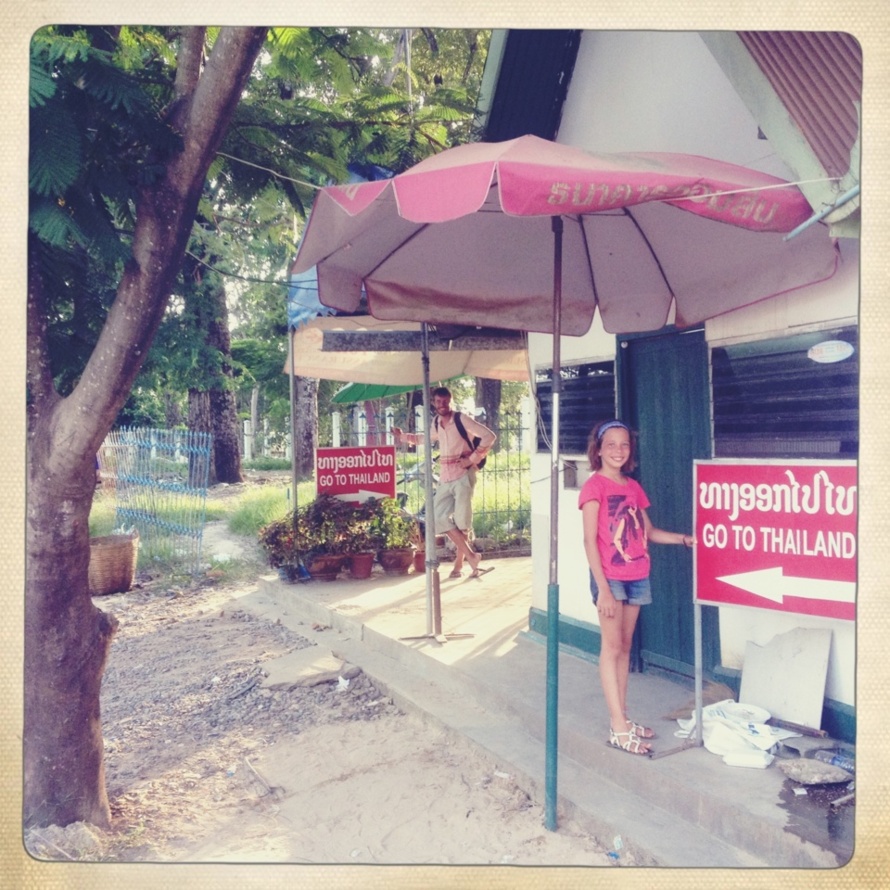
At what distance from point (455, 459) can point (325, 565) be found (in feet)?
5.57

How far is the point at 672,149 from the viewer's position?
5.11m

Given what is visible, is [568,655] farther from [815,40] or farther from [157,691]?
[815,40]

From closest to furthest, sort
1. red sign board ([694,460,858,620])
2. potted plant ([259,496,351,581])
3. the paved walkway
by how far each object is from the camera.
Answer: the paved walkway < red sign board ([694,460,858,620]) < potted plant ([259,496,351,581])

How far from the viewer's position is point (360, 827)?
13.6 feet

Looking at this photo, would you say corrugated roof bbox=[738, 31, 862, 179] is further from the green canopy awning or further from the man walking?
the green canopy awning

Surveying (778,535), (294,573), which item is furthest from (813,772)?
(294,573)

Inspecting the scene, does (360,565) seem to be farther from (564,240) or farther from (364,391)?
(564,240)

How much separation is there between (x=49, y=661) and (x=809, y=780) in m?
3.42

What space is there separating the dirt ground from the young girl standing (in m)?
0.62

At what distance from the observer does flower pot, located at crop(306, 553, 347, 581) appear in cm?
859

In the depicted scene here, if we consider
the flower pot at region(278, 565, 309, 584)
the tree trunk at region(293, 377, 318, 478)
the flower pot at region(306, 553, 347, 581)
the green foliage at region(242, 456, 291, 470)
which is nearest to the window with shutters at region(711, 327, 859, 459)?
the flower pot at region(306, 553, 347, 581)

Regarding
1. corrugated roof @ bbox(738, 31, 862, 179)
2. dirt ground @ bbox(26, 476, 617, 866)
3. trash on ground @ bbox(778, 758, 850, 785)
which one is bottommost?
dirt ground @ bbox(26, 476, 617, 866)

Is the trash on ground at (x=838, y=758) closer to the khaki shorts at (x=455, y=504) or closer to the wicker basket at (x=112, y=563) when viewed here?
the khaki shorts at (x=455, y=504)

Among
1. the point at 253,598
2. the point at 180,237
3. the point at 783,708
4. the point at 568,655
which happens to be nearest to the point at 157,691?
the point at 253,598
